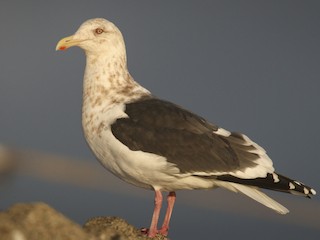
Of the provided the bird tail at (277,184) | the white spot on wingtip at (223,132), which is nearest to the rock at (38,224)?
the bird tail at (277,184)

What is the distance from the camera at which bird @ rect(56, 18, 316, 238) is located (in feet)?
31.5

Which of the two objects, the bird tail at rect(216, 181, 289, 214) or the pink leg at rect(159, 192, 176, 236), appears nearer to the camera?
the bird tail at rect(216, 181, 289, 214)

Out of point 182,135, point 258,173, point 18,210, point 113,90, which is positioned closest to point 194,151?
point 182,135

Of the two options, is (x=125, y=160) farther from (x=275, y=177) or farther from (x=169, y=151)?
(x=275, y=177)

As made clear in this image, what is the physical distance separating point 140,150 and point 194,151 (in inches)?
30.8

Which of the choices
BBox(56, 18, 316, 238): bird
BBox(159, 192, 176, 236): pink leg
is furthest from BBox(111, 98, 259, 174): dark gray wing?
BBox(159, 192, 176, 236): pink leg

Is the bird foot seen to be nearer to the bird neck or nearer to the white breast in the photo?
the white breast

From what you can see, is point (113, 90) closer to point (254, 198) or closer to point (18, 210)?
point (254, 198)

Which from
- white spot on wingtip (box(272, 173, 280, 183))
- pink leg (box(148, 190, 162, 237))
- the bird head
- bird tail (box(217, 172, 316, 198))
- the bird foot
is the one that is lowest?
the bird foot

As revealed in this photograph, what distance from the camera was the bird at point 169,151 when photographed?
31.5 ft

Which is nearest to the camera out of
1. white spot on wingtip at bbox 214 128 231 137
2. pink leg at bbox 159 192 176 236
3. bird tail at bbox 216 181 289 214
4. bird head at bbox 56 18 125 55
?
bird tail at bbox 216 181 289 214

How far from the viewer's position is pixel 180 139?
9922 millimetres

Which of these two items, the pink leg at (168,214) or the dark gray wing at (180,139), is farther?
the pink leg at (168,214)

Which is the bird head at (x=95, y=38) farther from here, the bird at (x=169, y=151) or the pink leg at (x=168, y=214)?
the pink leg at (x=168, y=214)
